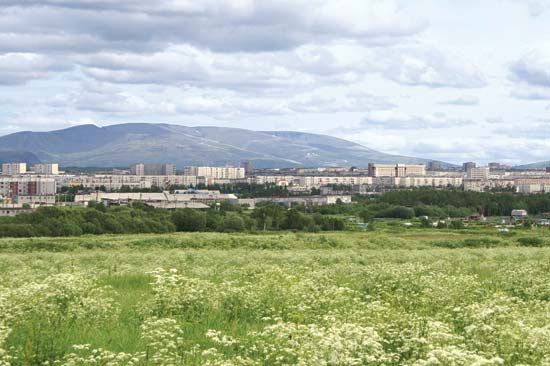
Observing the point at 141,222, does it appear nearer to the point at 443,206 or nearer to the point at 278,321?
the point at 443,206

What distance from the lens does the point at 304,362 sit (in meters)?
8.99

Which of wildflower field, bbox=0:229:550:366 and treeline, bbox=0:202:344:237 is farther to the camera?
treeline, bbox=0:202:344:237

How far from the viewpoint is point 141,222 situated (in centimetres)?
8762

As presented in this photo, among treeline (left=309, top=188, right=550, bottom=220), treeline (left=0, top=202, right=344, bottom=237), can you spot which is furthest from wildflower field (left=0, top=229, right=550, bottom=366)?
treeline (left=309, top=188, right=550, bottom=220)

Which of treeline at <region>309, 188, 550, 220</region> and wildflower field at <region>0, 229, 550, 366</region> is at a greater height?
wildflower field at <region>0, 229, 550, 366</region>

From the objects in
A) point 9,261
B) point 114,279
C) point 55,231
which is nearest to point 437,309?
point 114,279

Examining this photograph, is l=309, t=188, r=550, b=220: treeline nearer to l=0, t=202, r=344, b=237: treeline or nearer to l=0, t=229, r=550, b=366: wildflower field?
l=0, t=202, r=344, b=237: treeline

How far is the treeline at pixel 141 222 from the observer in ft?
260

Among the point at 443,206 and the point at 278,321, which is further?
the point at 443,206

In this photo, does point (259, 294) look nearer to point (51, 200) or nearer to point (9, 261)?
point (9, 261)

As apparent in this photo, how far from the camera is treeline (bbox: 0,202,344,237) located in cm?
7912

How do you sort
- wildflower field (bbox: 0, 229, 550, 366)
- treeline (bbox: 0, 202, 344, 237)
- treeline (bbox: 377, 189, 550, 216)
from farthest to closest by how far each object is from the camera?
treeline (bbox: 377, 189, 550, 216)
treeline (bbox: 0, 202, 344, 237)
wildflower field (bbox: 0, 229, 550, 366)

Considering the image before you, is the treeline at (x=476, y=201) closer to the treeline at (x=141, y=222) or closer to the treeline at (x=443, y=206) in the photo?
the treeline at (x=443, y=206)

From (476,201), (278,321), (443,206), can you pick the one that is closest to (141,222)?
(443,206)
